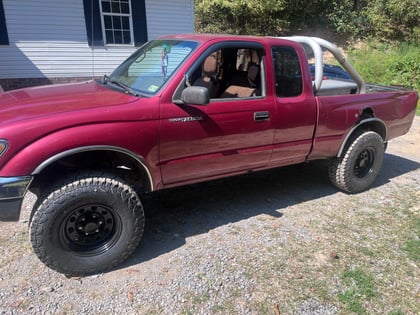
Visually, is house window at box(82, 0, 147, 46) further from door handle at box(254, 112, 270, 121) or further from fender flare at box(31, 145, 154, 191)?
fender flare at box(31, 145, 154, 191)

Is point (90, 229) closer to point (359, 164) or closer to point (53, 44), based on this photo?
point (359, 164)

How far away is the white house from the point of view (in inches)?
398

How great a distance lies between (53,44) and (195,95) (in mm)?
9214

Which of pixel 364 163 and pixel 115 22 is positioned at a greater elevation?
pixel 115 22

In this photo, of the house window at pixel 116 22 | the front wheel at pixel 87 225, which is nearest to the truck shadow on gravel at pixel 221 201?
the front wheel at pixel 87 225

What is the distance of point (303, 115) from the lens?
3.91 meters

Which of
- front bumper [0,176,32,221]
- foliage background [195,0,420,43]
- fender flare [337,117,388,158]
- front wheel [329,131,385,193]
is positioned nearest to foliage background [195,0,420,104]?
foliage background [195,0,420,43]

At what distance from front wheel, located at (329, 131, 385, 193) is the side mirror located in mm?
2353

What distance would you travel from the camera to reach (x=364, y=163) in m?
4.82

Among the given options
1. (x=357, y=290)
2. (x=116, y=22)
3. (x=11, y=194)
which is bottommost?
→ (x=357, y=290)

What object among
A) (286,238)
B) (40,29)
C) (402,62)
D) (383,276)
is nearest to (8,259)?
(286,238)

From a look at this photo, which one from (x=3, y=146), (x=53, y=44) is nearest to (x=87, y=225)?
(x=3, y=146)

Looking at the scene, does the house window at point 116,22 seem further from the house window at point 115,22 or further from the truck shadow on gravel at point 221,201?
the truck shadow on gravel at point 221,201

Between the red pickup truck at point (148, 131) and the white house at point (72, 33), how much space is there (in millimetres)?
7874
